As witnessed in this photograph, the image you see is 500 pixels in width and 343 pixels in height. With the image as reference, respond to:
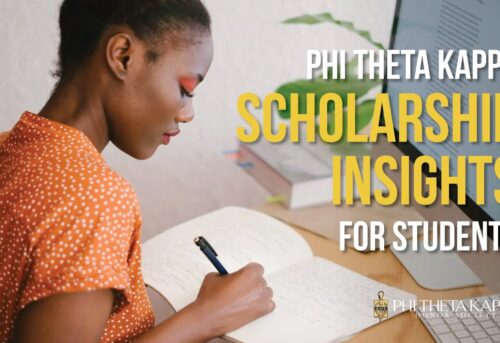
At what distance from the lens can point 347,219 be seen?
3.58ft

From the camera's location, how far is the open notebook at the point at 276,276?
0.79 m

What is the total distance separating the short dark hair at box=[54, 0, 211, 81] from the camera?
0.71 meters

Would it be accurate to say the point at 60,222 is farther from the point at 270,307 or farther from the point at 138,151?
the point at 270,307

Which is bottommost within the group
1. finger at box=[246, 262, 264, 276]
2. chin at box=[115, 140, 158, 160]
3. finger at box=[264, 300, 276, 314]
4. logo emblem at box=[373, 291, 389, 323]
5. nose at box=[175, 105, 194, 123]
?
logo emblem at box=[373, 291, 389, 323]

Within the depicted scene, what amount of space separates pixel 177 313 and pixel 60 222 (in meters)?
0.23

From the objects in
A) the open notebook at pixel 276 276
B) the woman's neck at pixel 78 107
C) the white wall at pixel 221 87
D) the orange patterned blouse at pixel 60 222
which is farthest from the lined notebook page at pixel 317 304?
the white wall at pixel 221 87

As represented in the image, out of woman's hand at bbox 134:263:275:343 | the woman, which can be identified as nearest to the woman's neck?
A: the woman

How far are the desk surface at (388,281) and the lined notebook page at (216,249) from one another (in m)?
0.05

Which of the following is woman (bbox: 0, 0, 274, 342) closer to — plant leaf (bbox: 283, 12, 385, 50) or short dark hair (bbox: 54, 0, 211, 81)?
short dark hair (bbox: 54, 0, 211, 81)

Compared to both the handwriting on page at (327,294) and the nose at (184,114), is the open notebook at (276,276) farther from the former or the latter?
the nose at (184,114)

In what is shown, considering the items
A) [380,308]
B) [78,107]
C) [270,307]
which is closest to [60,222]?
[78,107]

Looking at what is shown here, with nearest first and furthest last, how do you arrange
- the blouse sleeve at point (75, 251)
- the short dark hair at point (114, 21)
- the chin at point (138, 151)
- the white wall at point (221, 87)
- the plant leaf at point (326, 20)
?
1. the blouse sleeve at point (75, 251)
2. the short dark hair at point (114, 21)
3. the chin at point (138, 151)
4. the plant leaf at point (326, 20)
5. the white wall at point (221, 87)

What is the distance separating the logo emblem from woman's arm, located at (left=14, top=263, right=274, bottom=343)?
13 centimetres

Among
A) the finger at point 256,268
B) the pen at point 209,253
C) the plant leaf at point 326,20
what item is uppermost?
the plant leaf at point 326,20
